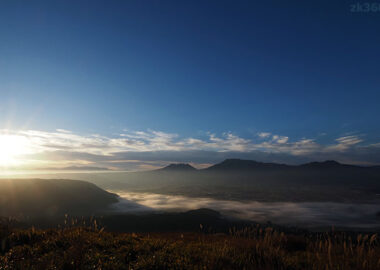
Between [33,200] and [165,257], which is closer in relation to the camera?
[165,257]

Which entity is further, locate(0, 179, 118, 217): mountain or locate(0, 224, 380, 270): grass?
locate(0, 179, 118, 217): mountain

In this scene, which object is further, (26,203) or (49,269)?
(26,203)

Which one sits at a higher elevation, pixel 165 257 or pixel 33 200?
pixel 165 257

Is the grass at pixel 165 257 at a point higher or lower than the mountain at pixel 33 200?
higher

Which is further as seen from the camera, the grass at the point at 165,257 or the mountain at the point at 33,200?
the mountain at the point at 33,200

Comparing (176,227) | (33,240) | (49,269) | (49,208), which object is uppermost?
(49,269)

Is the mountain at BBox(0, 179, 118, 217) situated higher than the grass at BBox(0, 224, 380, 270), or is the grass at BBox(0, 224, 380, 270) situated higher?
the grass at BBox(0, 224, 380, 270)

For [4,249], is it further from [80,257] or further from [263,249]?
[263,249]

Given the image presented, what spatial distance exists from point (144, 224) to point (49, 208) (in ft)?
244

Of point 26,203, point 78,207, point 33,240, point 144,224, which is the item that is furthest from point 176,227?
point 33,240

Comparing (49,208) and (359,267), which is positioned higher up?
(359,267)

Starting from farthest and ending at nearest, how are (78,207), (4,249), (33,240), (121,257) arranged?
1. (78,207)
2. (33,240)
3. (4,249)
4. (121,257)

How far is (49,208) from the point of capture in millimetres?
173625

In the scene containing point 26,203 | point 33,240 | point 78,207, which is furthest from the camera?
point 78,207
